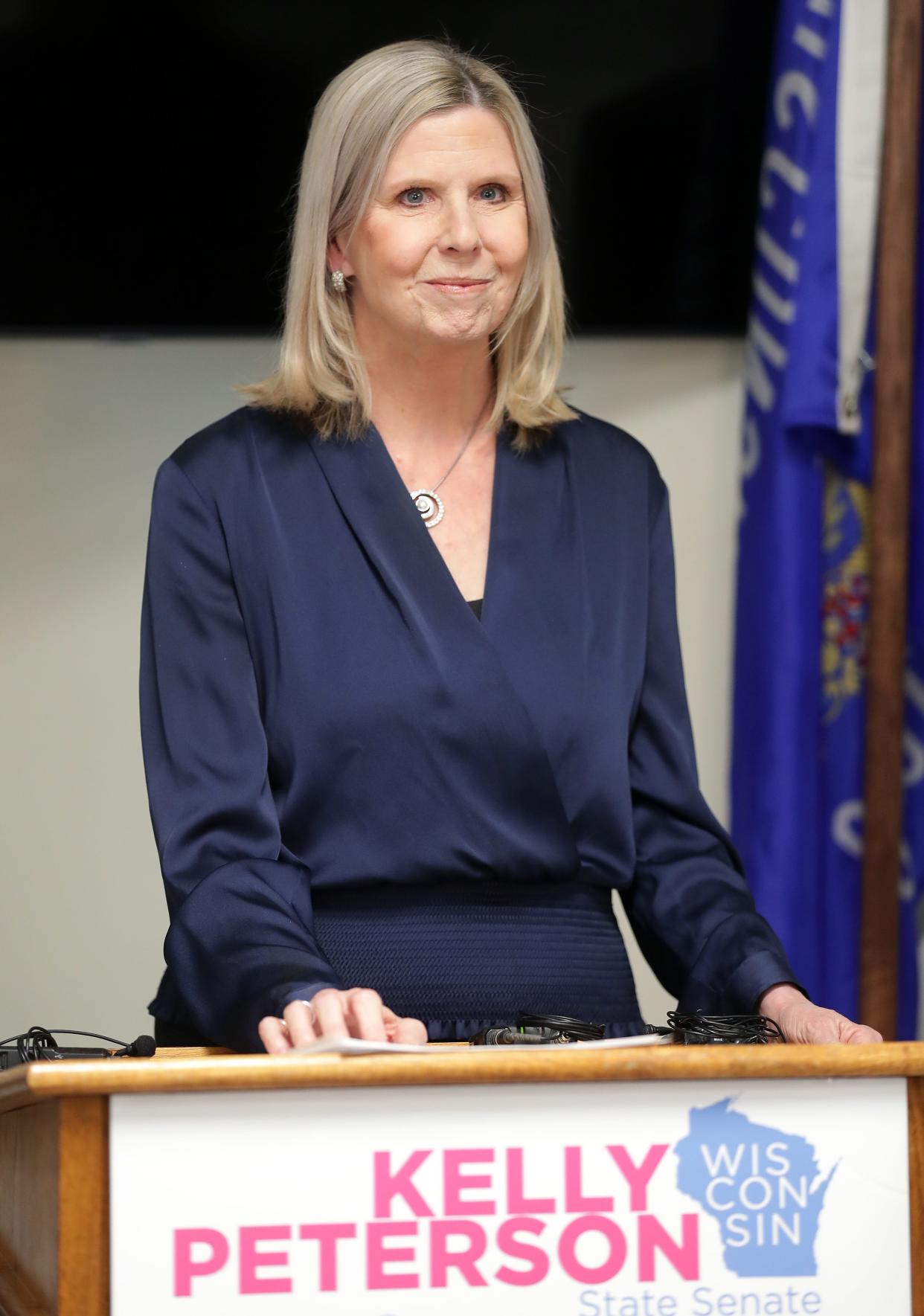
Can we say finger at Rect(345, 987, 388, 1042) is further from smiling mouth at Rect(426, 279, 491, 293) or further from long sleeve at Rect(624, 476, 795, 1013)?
smiling mouth at Rect(426, 279, 491, 293)

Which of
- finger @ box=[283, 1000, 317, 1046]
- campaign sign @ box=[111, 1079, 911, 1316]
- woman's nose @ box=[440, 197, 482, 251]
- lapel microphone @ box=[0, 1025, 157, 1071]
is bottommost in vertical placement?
campaign sign @ box=[111, 1079, 911, 1316]

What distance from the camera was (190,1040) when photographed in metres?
1.70

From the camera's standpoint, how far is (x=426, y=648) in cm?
173

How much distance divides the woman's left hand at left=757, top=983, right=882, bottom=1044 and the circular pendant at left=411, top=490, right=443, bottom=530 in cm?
61

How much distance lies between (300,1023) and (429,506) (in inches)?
29.0

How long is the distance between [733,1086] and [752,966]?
1.64 ft

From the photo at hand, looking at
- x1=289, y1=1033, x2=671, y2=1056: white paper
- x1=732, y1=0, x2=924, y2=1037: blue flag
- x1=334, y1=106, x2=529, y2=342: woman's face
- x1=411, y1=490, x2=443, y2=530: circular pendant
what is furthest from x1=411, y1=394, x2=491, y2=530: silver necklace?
x1=732, y1=0, x2=924, y2=1037: blue flag

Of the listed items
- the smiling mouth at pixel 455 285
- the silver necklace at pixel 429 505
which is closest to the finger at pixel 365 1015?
the silver necklace at pixel 429 505

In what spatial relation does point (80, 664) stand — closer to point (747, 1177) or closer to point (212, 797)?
point (212, 797)

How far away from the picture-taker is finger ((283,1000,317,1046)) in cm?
128

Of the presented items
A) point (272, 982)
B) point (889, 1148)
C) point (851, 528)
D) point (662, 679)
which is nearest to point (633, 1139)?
point (889, 1148)

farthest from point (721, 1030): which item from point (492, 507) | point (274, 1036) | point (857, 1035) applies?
point (492, 507)

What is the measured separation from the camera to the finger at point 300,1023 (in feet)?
4.21

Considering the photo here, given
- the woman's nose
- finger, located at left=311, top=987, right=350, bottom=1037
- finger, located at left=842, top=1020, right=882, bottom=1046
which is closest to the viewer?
finger, located at left=311, top=987, right=350, bottom=1037
